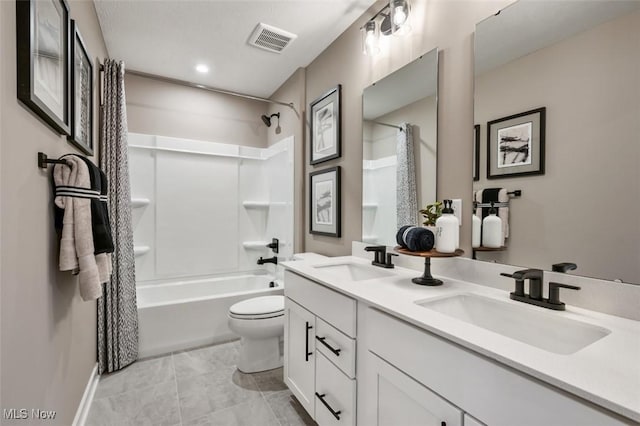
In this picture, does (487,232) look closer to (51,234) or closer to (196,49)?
(51,234)

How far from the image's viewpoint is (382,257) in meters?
1.75

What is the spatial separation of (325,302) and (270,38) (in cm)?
203

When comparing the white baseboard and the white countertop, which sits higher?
the white countertop

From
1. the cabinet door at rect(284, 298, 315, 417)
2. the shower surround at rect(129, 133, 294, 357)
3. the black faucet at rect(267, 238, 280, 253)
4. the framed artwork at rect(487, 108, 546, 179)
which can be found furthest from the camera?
the black faucet at rect(267, 238, 280, 253)

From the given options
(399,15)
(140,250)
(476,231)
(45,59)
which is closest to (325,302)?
(476,231)

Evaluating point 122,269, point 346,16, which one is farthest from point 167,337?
point 346,16

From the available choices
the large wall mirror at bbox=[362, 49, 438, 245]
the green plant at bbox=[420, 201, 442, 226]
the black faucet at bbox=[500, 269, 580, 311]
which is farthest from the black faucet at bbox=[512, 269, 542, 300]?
the large wall mirror at bbox=[362, 49, 438, 245]

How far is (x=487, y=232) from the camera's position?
4.26 feet

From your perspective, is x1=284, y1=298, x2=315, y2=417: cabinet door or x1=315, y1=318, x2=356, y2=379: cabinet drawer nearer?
x1=315, y1=318, x2=356, y2=379: cabinet drawer

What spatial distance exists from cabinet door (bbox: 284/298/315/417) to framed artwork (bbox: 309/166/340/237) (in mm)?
762

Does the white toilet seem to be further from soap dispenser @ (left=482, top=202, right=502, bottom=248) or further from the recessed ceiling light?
the recessed ceiling light

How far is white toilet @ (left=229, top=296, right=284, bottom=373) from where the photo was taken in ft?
6.97

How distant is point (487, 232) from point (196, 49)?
257 centimetres

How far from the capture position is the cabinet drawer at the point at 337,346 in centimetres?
123
